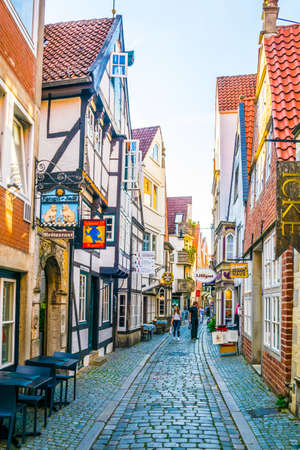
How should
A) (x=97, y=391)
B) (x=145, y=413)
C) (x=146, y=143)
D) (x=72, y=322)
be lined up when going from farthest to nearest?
(x=146, y=143)
(x=72, y=322)
(x=97, y=391)
(x=145, y=413)

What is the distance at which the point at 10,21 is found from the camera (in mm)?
7730

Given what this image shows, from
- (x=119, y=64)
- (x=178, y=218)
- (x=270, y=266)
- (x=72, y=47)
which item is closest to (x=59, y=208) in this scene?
(x=270, y=266)

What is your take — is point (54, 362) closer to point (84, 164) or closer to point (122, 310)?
point (84, 164)

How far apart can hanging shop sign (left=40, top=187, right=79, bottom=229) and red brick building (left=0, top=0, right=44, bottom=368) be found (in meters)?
1.51

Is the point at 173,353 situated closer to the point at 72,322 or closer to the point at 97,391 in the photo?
the point at 72,322

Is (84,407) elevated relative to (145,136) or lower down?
lower down

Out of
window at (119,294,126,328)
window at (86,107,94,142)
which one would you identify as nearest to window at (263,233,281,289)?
window at (86,107,94,142)

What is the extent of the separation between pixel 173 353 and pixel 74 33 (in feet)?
36.4

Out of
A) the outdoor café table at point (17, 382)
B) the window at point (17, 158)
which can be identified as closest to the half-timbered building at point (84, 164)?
the window at point (17, 158)

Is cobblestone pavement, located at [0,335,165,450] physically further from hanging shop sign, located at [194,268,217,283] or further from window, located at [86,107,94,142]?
window, located at [86,107,94,142]

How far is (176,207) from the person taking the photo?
51438mm

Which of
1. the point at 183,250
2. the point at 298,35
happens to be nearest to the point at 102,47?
the point at 298,35

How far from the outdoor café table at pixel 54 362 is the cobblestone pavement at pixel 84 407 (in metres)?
0.69

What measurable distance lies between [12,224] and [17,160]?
127cm
